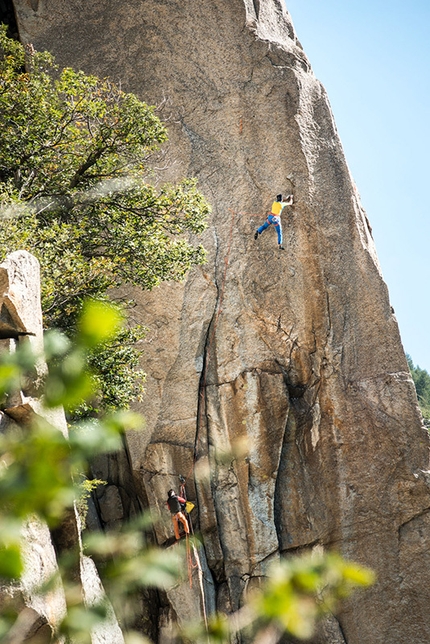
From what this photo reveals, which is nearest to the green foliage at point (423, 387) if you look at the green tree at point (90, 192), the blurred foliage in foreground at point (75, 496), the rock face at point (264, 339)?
the rock face at point (264, 339)

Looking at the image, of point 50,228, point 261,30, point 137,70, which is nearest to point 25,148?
point 50,228

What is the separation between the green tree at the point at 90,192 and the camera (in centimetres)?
1087

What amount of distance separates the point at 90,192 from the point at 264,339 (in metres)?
4.87

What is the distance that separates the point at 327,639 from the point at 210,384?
5418 millimetres

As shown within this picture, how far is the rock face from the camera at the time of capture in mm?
13648

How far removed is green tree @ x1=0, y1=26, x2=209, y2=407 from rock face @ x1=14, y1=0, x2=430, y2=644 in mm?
2625

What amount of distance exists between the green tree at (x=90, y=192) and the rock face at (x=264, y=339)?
262cm

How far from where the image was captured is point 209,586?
42.6 feet

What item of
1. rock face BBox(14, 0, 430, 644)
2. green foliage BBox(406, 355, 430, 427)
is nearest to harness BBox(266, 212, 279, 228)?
rock face BBox(14, 0, 430, 644)

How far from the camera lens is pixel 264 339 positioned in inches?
573

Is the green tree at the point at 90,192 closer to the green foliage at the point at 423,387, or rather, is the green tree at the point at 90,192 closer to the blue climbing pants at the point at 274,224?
the blue climbing pants at the point at 274,224

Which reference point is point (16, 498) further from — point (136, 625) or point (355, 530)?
point (355, 530)

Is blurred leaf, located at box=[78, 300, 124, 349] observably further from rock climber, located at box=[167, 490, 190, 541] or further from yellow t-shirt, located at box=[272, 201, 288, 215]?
yellow t-shirt, located at box=[272, 201, 288, 215]

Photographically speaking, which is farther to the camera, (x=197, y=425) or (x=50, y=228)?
(x=197, y=425)
